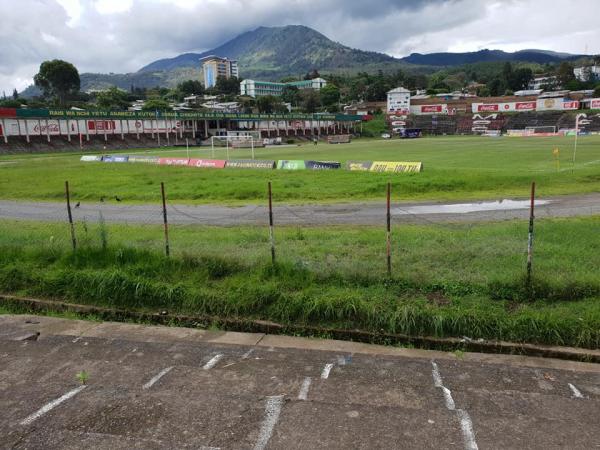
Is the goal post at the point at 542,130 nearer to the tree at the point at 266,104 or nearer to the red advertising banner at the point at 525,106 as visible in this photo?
the red advertising banner at the point at 525,106

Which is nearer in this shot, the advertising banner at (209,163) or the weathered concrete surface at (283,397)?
the weathered concrete surface at (283,397)

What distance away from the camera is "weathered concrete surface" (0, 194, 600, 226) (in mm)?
17703

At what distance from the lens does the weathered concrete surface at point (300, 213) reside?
58.1 ft

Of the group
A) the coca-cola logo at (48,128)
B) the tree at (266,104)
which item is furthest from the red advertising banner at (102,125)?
the tree at (266,104)

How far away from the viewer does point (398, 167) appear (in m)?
33.7

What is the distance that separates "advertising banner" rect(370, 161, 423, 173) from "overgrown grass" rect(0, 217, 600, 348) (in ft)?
65.5

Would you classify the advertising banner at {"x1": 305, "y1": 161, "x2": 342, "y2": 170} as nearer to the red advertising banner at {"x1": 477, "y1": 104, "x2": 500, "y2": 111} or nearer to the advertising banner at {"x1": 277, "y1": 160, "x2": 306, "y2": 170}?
the advertising banner at {"x1": 277, "y1": 160, "x2": 306, "y2": 170}

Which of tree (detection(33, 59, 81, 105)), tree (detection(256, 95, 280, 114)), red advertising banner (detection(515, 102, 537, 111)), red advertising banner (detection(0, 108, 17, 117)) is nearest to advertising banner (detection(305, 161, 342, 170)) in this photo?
red advertising banner (detection(0, 108, 17, 117))

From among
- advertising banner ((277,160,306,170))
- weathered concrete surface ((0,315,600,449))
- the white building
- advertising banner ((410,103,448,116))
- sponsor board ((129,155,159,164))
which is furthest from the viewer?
the white building

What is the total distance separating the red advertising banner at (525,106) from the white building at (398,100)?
37503 millimetres

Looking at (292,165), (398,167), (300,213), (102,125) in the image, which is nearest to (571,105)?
(102,125)

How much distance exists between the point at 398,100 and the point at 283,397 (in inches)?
7196

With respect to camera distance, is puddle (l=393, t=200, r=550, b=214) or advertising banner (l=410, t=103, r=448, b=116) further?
advertising banner (l=410, t=103, r=448, b=116)

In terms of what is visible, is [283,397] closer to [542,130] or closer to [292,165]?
[292,165]
